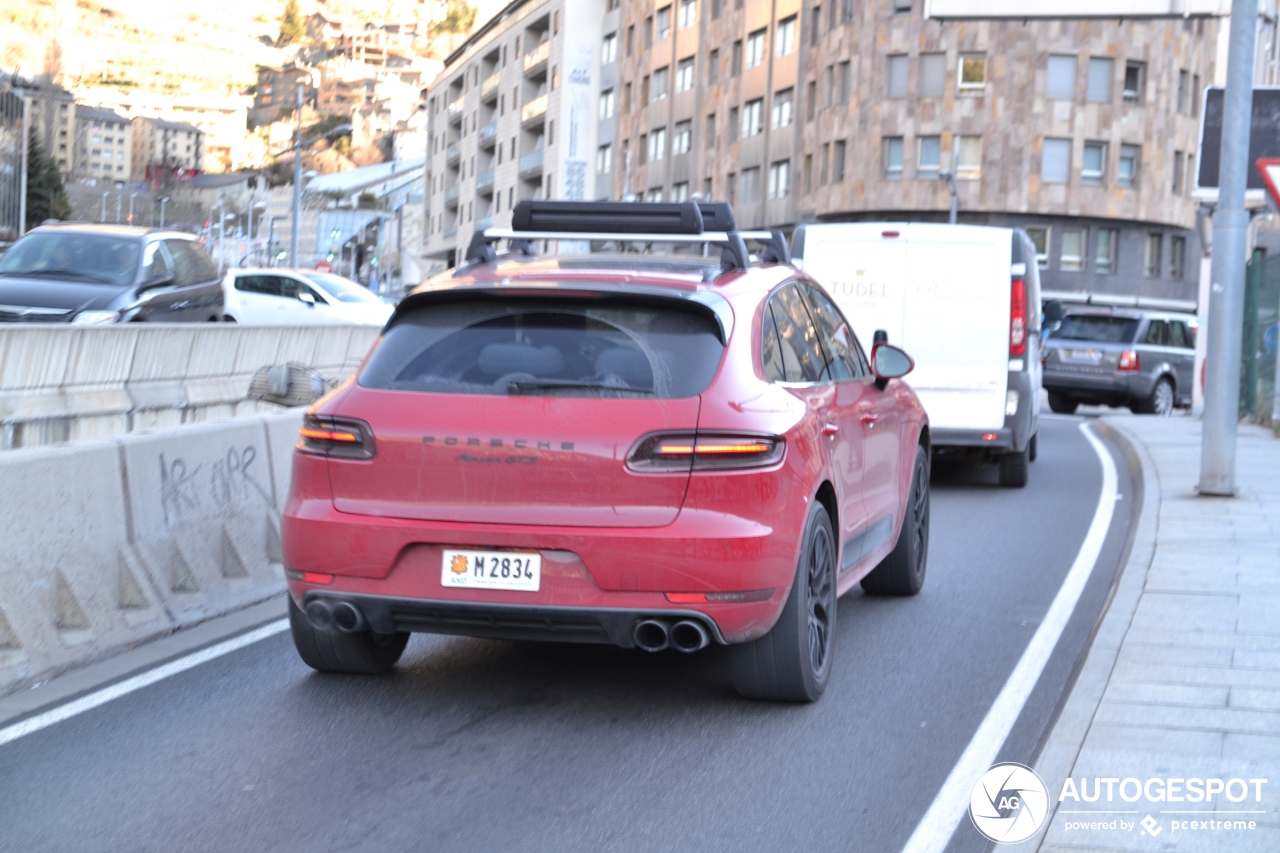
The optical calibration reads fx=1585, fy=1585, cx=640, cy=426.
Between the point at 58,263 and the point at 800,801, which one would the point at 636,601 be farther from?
the point at 58,263

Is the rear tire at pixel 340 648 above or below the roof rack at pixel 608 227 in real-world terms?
below

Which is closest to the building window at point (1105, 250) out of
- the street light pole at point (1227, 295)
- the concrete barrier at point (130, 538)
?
the street light pole at point (1227, 295)

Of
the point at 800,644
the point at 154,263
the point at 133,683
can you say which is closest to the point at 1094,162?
the point at 154,263

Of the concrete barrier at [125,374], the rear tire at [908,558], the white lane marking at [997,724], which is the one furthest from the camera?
the concrete barrier at [125,374]

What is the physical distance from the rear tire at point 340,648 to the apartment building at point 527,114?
75.6 meters

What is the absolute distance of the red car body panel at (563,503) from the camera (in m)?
5.09

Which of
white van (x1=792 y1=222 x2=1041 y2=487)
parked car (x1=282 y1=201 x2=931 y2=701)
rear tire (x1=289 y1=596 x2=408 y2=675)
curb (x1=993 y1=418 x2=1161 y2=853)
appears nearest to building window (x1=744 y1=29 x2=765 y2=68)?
white van (x1=792 y1=222 x2=1041 y2=487)

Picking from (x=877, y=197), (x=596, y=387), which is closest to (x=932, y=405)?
(x=596, y=387)

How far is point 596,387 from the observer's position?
5.22 m

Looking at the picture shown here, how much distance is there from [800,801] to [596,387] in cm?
149

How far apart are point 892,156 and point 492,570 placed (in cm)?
5594

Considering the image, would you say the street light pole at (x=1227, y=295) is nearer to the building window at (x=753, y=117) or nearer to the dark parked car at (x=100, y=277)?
the dark parked car at (x=100, y=277)

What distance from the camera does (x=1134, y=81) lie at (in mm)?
58969

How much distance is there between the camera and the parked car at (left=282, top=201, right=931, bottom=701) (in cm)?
510
